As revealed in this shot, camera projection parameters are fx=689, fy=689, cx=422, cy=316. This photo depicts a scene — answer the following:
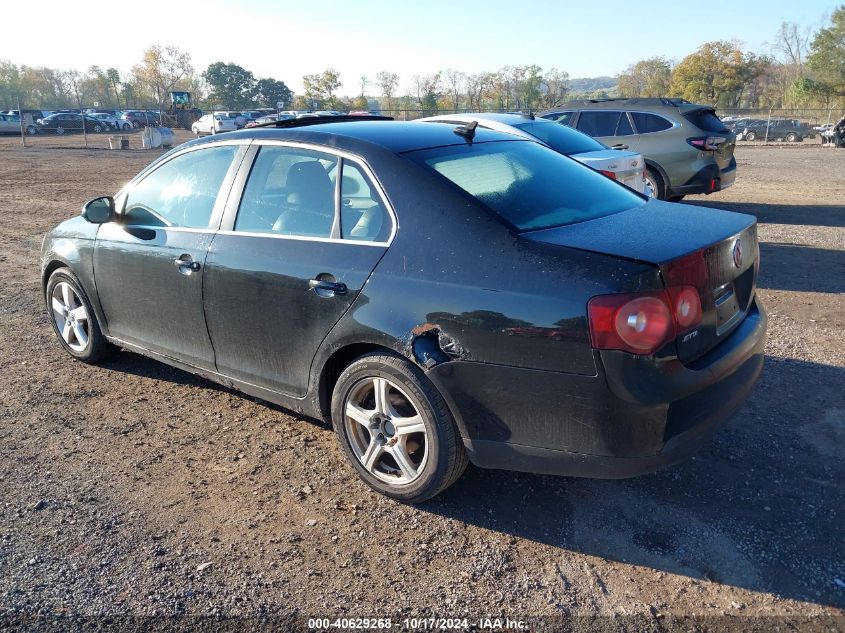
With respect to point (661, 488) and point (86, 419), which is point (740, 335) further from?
point (86, 419)

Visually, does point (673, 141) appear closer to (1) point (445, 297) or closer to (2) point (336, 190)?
(2) point (336, 190)

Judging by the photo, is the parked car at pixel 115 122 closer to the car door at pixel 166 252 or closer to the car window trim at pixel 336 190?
the car door at pixel 166 252

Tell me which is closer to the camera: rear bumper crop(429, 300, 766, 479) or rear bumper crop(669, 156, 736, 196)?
rear bumper crop(429, 300, 766, 479)

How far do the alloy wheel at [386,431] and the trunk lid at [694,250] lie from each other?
100cm

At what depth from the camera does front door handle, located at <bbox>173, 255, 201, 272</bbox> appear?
399cm

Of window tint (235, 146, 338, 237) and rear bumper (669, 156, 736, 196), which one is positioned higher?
window tint (235, 146, 338, 237)

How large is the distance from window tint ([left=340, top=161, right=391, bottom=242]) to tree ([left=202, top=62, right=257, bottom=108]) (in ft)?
350

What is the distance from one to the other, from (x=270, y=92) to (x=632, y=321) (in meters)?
111

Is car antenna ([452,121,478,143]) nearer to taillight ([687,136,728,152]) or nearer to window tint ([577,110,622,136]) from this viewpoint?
taillight ([687,136,728,152])

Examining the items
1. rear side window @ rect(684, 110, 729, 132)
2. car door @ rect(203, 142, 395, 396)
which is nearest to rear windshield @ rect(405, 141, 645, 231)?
car door @ rect(203, 142, 395, 396)

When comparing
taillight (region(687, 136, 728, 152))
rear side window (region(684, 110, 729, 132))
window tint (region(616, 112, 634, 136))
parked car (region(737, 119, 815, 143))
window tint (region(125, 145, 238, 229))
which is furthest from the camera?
parked car (region(737, 119, 815, 143))

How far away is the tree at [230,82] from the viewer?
339 feet

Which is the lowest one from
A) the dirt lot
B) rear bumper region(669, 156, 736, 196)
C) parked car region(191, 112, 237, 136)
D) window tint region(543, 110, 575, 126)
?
the dirt lot

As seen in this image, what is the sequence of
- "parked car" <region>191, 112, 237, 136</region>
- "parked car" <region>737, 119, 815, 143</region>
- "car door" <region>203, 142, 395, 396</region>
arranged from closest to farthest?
1. "car door" <region>203, 142, 395, 396</region>
2. "parked car" <region>737, 119, 815, 143</region>
3. "parked car" <region>191, 112, 237, 136</region>
